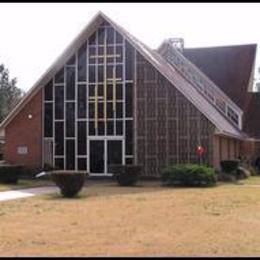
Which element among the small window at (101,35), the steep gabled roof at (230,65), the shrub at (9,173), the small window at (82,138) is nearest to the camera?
the shrub at (9,173)

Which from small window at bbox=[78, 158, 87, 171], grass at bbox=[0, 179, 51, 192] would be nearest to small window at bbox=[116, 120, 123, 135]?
small window at bbox=[78, 158, 87, 171]

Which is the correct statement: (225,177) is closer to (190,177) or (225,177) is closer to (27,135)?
(190,177)

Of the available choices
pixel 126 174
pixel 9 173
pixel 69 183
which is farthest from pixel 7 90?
pixel 69 183

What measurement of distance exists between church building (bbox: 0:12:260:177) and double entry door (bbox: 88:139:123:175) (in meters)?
0.05

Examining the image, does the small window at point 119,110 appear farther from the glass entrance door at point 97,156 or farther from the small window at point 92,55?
the small window at point 92,55

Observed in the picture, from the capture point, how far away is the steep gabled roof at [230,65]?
50719 mm

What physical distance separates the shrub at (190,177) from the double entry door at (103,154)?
21.7 ft

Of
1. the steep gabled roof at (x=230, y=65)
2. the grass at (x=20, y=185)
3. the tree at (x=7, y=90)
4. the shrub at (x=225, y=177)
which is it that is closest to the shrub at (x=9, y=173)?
the grass at (x=20, y=185)

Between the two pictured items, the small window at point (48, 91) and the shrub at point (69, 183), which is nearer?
the shrub at point (69, 183)

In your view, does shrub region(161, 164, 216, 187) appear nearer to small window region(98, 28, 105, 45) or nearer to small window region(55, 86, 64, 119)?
small window region(55, 86, 64, 119)

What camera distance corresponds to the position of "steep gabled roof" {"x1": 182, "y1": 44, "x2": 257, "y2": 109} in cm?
5072

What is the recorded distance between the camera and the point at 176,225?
52.0 feet

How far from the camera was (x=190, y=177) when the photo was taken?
3061cm

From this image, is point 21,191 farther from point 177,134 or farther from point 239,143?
point 239,143
